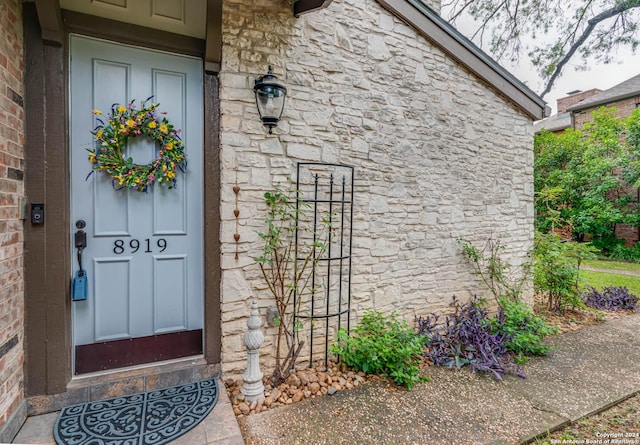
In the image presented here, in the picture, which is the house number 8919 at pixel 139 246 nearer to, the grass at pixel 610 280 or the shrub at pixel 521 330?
the shrub at pixel 521 330

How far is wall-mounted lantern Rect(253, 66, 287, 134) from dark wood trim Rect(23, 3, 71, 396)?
124 centimetres

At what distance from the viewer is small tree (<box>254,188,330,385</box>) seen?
240 centimetres

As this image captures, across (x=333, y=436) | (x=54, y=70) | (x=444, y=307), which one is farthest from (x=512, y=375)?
(x=54, y=70)

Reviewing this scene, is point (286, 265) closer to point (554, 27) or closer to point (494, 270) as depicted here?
point (494, 270)

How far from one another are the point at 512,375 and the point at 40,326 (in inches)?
139

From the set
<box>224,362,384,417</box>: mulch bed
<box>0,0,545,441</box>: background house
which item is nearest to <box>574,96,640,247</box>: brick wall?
<box>0,0,545,441</box>: background house

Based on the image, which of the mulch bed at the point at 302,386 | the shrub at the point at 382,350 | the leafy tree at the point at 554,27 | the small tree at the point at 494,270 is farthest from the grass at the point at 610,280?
the mulch bed at the point at 302,386

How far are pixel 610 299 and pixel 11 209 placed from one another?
677 centimetres

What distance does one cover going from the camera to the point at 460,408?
7.10 feet

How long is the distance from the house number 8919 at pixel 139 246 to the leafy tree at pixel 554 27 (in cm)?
632

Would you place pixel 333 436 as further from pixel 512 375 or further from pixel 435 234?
pixel 435 234

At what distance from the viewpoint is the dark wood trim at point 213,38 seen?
2109 mm

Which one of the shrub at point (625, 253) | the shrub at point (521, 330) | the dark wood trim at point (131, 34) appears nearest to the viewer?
the dark wood trim at point (131, 34)

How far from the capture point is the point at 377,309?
2990 mm
